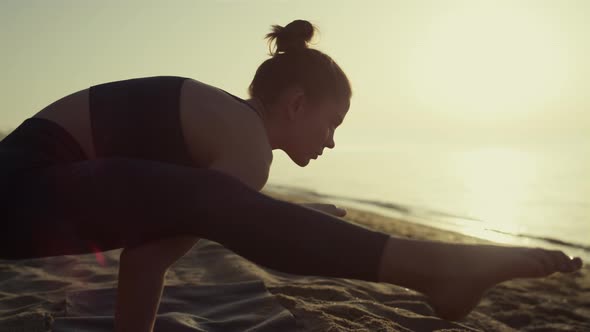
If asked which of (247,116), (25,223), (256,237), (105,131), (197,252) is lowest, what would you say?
(197,252)

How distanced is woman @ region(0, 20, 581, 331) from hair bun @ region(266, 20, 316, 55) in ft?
1.33

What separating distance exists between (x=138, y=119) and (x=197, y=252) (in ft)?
8.90

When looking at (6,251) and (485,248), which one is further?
(6,251)

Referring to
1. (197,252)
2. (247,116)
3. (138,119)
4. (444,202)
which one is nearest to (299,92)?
(247,116)

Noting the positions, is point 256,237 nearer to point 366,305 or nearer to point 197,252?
point 366,305

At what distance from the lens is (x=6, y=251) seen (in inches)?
60.2

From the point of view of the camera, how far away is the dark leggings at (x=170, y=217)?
4.27 feet

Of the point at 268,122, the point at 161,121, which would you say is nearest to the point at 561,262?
the point at 268,122

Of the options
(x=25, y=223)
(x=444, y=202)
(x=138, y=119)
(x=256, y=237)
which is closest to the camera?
(x=256, y=237)

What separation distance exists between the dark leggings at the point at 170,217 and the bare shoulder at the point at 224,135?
0.61 feet

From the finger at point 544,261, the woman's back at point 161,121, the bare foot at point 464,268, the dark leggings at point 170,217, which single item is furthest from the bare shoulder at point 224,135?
the finger at point 544,261

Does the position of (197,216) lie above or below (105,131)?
below

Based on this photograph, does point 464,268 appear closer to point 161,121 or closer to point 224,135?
point 224,135

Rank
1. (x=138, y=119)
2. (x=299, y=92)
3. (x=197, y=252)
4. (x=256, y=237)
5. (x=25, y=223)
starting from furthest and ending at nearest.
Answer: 1. (x=197, y=252)
2. (x=299, y=92)
3. (x=138, y=119)
4. (x=25, y=223)
5. (x=256, y=237)
